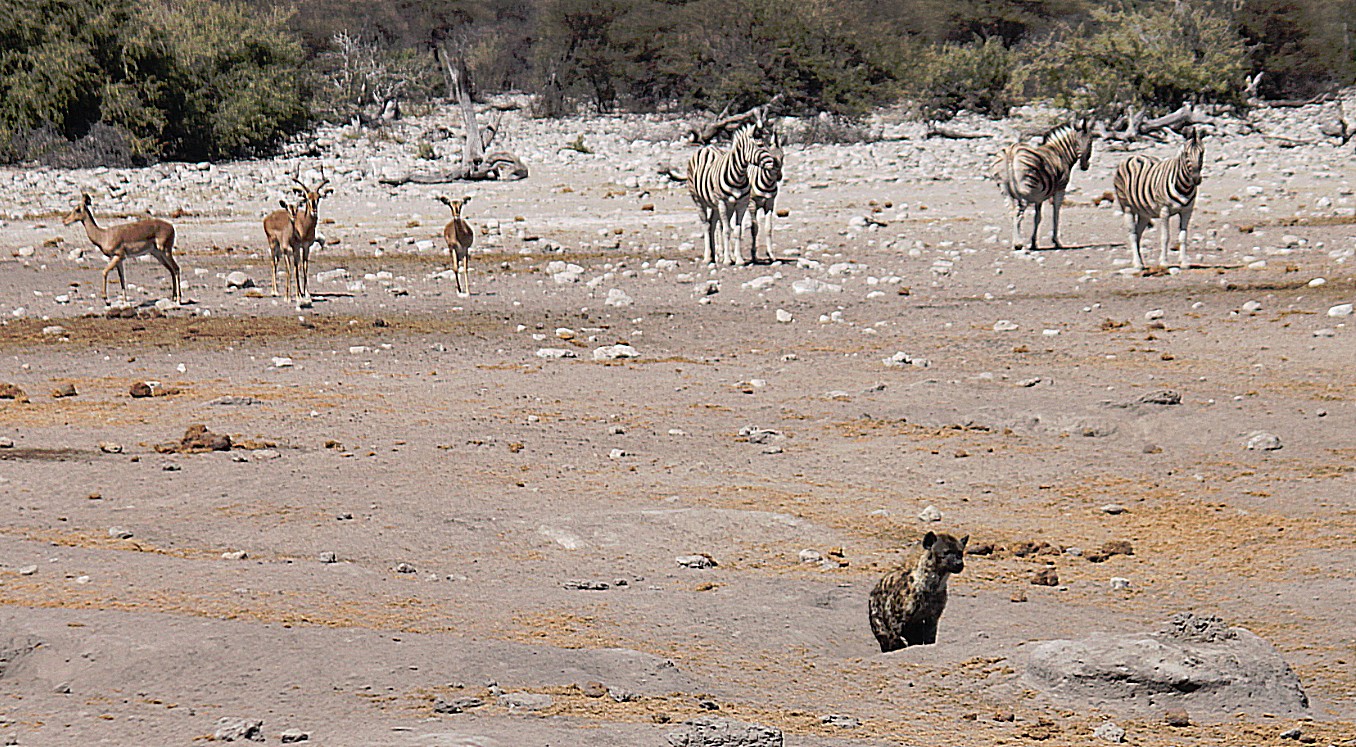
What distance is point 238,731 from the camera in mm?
3693

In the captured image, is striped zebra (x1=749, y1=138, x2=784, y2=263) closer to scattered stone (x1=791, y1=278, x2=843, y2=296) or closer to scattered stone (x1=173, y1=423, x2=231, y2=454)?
scattered stone (x1=791, y1=278, x2=843, y2=296)

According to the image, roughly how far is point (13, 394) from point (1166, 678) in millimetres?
7609

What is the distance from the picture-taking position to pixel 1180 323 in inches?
469

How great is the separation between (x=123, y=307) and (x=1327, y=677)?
11256mm

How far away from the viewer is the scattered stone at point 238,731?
3.67 m

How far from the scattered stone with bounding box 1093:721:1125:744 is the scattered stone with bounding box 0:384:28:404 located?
24.3 ft

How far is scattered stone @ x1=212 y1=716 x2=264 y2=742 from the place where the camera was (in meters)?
3.67

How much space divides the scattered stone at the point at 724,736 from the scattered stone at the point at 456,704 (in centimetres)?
60

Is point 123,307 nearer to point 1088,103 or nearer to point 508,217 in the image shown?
point 508,217

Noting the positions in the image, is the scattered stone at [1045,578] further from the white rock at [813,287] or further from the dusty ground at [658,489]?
the white rock at [813,287]

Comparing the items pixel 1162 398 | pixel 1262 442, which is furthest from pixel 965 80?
pixel 1262 442

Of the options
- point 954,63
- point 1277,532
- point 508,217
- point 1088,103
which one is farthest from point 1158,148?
point 1277,532

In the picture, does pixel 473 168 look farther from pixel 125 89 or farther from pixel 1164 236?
pixel 1164 236

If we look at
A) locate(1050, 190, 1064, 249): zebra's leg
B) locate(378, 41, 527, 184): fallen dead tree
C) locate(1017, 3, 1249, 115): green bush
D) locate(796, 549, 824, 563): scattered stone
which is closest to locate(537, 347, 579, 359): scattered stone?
locate(796, 549, 824, 563): scattered stone
